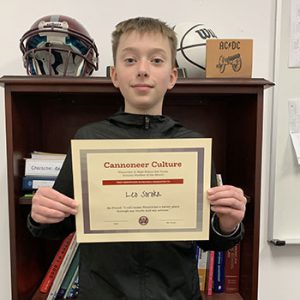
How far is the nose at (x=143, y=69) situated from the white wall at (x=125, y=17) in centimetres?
50

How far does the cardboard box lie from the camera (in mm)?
1029

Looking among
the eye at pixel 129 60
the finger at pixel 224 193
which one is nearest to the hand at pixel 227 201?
the finger at pixel 224 193

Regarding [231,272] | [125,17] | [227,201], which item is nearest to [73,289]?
[231,272]

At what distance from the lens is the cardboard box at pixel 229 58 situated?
1029 millimetres

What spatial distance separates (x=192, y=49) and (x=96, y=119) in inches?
17.4

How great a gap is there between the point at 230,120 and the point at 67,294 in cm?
84

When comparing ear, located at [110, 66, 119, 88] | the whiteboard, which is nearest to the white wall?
the whiteboard

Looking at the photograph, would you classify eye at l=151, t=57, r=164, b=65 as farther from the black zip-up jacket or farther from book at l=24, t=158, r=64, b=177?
book at l=24, t=158, r=64, b=177

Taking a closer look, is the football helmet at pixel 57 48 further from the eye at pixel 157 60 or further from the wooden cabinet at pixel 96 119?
the eye at pixel 157 60

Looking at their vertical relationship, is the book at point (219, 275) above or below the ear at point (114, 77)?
below

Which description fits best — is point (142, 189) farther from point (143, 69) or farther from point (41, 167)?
point (41, 167)

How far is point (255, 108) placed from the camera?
103 centimetres

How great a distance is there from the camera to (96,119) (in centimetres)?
130

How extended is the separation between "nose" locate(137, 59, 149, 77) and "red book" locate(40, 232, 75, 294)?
637 mm
